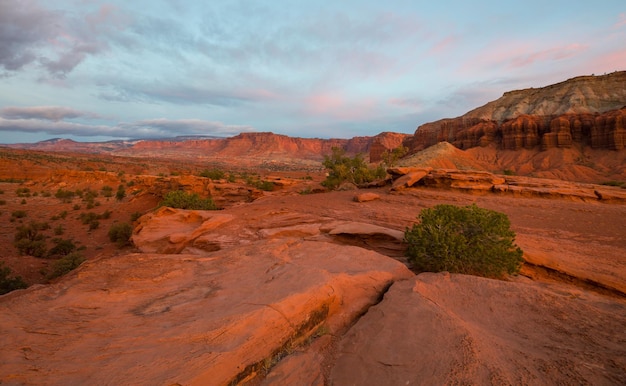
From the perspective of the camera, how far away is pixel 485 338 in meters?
3.60

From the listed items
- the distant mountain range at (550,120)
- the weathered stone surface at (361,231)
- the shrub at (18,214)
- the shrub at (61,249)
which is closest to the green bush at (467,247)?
the weathered stone surface at (361,231)

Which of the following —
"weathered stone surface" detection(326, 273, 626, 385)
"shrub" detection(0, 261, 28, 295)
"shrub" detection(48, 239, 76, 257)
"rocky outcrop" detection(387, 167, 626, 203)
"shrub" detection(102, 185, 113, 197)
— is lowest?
"shrub" detection(48, 239, 76, 257)

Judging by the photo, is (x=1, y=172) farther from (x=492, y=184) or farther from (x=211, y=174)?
(x=492, y=184)

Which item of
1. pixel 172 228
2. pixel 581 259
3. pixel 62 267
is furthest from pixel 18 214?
pixel 581 259

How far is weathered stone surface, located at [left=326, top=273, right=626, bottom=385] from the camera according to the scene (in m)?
2.99

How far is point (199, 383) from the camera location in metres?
2.90

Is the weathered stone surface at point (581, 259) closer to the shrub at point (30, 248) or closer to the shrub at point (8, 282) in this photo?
the shrub at point (8, 282)

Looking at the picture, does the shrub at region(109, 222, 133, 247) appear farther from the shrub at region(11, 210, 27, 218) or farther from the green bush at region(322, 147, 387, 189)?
the green bush at region(322, 147, 387, 189)

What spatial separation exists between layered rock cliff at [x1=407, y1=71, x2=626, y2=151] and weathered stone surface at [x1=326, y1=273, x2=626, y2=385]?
48798mm

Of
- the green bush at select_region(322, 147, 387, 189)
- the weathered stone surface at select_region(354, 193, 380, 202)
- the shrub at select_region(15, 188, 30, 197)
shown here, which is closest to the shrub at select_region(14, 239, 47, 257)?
the weathered stone surface at select_region(354, 193, 380, 202)

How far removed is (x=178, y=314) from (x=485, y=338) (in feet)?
13.6

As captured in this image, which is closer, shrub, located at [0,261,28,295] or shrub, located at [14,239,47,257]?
shrub, located at [0,261,28,295]

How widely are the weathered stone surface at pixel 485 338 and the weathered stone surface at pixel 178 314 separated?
77 centimetres

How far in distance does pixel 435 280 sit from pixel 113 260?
6.50m
